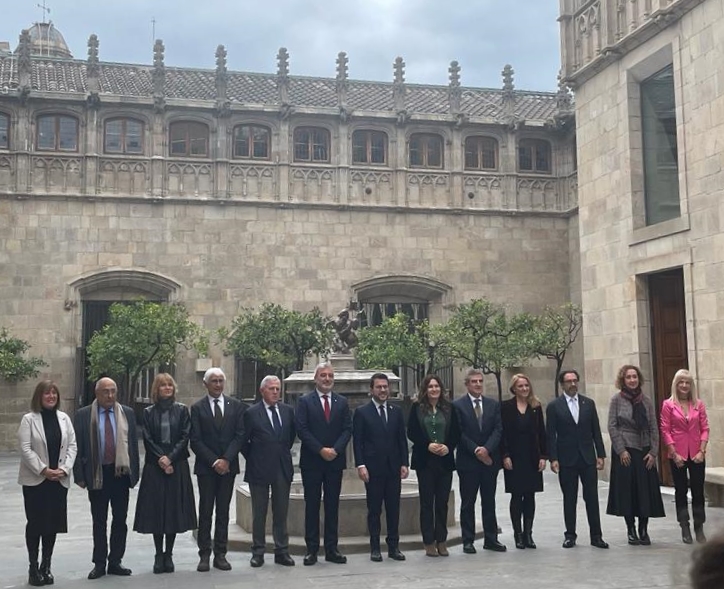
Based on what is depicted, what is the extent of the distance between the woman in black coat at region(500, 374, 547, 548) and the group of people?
0.01 meters

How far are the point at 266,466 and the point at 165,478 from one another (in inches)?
34.5

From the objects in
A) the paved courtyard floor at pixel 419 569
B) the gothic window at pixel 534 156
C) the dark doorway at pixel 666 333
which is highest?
the gothic window at pixel 534 156

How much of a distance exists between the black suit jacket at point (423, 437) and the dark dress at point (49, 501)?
10.1ft

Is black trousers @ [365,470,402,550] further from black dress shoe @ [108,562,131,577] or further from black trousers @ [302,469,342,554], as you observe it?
black dress shoe @ [108,562,131,577]

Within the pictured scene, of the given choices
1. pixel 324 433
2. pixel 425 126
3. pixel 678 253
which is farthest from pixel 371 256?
pixel 324 433

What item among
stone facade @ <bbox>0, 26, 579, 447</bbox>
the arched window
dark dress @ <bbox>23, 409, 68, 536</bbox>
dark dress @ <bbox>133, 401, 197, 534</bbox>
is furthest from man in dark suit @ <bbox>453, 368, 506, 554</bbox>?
the arched window

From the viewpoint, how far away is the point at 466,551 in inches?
310

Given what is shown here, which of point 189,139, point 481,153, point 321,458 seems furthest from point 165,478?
point 481,153

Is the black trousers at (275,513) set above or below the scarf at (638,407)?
below

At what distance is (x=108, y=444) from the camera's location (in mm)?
7297

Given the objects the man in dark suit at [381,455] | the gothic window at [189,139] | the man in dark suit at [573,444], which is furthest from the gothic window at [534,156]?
the man in dark suit at [381,455]

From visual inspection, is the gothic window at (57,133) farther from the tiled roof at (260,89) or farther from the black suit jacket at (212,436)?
the black suit jacket at (212,436)

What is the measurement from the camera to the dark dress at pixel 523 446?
8180 millimetres

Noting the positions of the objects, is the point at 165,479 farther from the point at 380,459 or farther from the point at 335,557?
the point at 380,459
